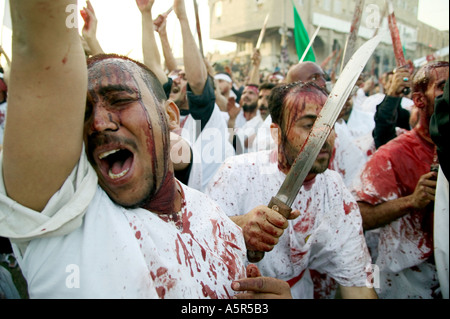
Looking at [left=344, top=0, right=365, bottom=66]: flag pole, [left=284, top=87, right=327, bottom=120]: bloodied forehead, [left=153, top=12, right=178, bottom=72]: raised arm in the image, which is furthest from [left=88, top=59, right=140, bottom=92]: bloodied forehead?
[left=153, top=12, right=178, bottom=72]: raised arm

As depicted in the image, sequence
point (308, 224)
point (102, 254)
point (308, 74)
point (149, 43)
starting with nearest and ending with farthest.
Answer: point (102, 254), point (308, 224), point (149, 43), point (308, 74)

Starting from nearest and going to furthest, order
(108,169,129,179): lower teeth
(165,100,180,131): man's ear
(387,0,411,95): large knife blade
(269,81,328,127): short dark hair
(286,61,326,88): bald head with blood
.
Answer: (108,169,129,179): lower teeth → (165,100,180,131): man's ear → (269,81,328,127): short dark hair → (387,0,411,95): large knife blade → (286,61,326,88): bald head with blood

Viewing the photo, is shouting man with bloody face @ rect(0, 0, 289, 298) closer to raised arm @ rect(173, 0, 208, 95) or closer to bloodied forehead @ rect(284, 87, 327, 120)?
bloodied forehead @ rect(284, 87, 327, 120)

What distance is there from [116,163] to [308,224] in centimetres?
131

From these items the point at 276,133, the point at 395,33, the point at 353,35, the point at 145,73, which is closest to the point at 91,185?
the point at 145,73

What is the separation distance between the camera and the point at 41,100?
0.78 meters

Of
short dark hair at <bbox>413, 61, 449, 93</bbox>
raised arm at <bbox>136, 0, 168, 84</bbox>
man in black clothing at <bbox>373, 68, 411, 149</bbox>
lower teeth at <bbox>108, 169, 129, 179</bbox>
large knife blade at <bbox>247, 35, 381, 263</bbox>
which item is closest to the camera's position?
lower teeth at <bbox>108, 169, 129, 179</bbox>

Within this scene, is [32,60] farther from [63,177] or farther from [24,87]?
[63,177]

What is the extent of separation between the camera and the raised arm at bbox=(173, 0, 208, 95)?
2.74m

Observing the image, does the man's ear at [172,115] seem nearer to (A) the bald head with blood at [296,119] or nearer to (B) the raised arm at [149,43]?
(A) the bald head with blood at [296,119]

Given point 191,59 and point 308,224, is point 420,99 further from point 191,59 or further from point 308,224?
point 191,59

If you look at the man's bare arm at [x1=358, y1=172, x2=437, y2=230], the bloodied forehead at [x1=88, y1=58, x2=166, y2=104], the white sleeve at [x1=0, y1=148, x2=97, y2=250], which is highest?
the bloodied forehead at [x1=88, y1=58, x2=166, y2=104]

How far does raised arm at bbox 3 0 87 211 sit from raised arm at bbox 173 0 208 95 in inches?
76.3

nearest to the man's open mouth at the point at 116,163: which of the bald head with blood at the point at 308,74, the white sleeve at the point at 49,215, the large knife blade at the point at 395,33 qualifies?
the white sleeve at the point at 49,215
